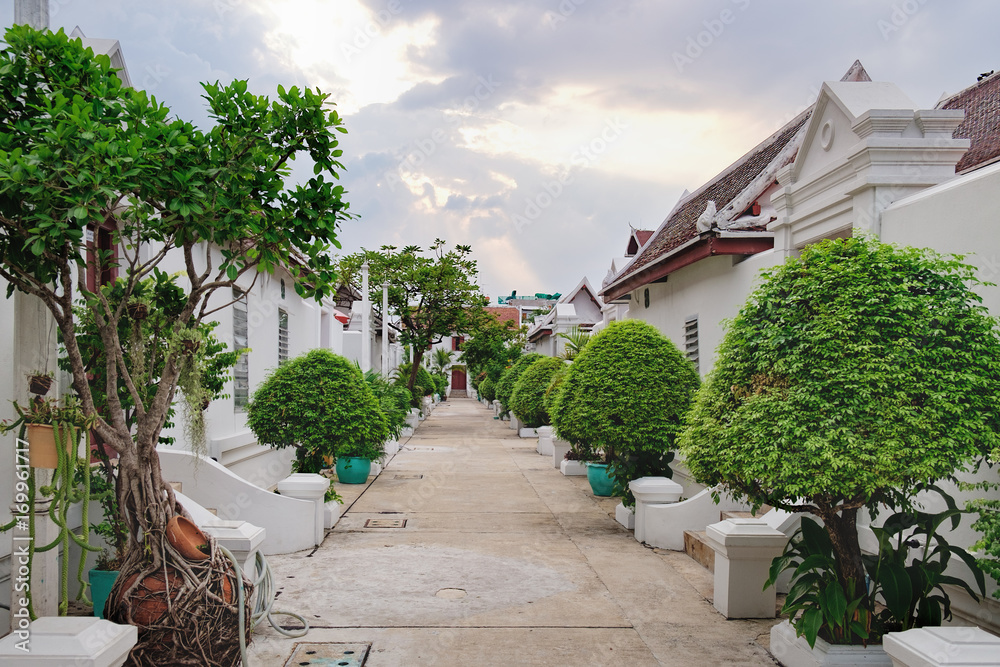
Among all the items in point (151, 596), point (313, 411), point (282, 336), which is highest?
point (282, 336)

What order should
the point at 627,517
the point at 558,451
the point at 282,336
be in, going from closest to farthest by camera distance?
the point at 627,517, the point at 282,336, the point at 558,451

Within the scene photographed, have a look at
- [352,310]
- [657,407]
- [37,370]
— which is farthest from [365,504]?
[352,310]

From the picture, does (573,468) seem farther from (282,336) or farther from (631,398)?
(282,336)

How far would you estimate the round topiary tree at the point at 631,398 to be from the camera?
8.61 meters

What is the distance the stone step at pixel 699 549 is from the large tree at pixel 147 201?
461 centimetres

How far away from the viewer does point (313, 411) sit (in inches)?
377

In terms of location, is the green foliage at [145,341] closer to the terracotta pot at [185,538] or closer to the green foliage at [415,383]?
the terracotta pot at [185,538]

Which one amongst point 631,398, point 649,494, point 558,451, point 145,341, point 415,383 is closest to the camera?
point 145,341

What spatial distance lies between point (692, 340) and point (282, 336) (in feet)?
23.6

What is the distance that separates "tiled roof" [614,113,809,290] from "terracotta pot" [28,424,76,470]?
7422 mm

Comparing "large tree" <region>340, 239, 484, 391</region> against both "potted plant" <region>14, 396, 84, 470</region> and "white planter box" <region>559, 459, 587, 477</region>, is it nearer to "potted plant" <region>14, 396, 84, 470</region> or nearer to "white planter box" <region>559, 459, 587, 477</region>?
"white planter box" <region>559, 459, 587, 477</region>

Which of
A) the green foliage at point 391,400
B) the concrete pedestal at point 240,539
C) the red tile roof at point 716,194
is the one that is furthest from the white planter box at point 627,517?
the concrete pedestal at point 240,539

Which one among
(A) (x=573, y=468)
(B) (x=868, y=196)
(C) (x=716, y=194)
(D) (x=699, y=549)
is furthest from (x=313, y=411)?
(C) (x=716, y=194)

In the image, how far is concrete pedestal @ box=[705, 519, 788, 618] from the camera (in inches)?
217
